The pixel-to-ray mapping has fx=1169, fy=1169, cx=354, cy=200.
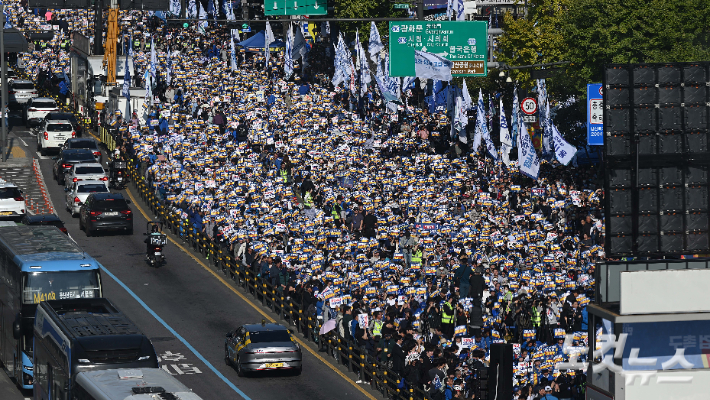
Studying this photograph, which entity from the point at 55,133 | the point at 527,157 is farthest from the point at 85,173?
the point at 527,157

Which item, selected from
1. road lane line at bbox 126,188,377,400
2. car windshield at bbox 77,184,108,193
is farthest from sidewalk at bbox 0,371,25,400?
car windshield at bbox 77,184,108,193

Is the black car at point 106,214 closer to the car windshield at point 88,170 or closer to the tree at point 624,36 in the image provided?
the car windshield at point 88,170

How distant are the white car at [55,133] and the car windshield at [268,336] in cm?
3159

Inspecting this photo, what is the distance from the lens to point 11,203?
46.5m

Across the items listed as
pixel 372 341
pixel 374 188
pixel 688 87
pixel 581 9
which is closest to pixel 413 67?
pixel 374 188

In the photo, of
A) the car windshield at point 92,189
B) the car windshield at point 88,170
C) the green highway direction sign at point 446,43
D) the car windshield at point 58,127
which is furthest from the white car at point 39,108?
the green highway direction sign at point 446,43

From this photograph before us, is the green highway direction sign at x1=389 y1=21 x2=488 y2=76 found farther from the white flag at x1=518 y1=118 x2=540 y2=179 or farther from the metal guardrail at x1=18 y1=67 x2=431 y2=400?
the metal guardrail at x1=18 y1=67 x2=431 y2=400

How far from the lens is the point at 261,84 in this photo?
6250 cm

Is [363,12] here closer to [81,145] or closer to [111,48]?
[111,48]

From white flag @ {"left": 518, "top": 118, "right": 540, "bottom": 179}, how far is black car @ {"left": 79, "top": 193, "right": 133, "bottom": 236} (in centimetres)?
1592

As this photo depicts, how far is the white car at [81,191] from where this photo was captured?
49.8 metres

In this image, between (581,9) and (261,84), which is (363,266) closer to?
(581,9)

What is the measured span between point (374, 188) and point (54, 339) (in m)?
20.3

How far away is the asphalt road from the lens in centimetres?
3197
